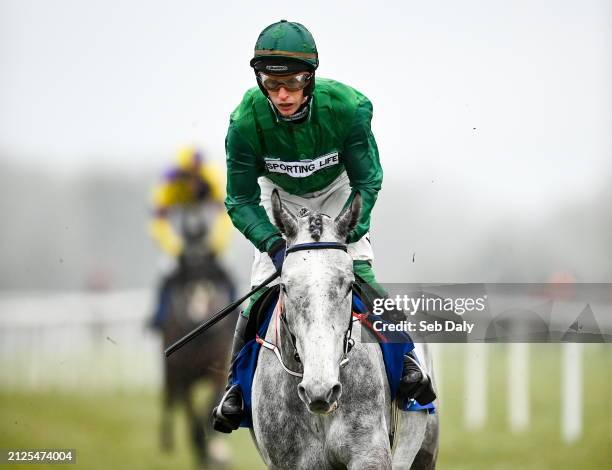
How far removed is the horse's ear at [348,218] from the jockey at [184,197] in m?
5.76

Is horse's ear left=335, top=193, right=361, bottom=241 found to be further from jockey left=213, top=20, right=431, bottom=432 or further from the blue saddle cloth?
the blue saddle cloth

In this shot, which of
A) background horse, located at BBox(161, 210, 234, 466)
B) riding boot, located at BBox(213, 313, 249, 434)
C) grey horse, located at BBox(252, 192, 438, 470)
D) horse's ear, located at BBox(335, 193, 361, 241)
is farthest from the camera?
background horse, located at BBox(161, 210, 234, 466)

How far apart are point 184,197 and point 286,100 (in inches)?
234

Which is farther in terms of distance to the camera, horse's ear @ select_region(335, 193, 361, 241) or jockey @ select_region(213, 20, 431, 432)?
jockey @ select_region(213, 20, 431, 432)

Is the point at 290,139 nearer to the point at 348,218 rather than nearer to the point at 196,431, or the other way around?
the point at 348,218

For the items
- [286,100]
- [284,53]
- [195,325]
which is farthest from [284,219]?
[195,325]

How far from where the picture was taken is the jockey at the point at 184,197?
10.2m

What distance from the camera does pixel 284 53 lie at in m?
4.65

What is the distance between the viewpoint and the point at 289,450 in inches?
180

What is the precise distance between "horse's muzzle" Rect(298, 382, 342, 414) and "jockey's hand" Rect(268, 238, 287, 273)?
0.74 m

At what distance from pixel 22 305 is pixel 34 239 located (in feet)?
3.89

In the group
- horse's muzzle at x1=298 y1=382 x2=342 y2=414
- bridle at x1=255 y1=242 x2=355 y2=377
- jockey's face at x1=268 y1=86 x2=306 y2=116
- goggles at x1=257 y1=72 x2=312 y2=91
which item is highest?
goggles at x1=257 y1=72 x2=312 y2=91

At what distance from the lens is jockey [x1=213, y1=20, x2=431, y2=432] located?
4.69 m

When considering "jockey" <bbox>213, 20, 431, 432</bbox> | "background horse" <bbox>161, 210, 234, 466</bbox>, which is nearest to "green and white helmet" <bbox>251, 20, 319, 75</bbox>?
"jockey" <bbox>213, 20, 431, 432</bbox>
